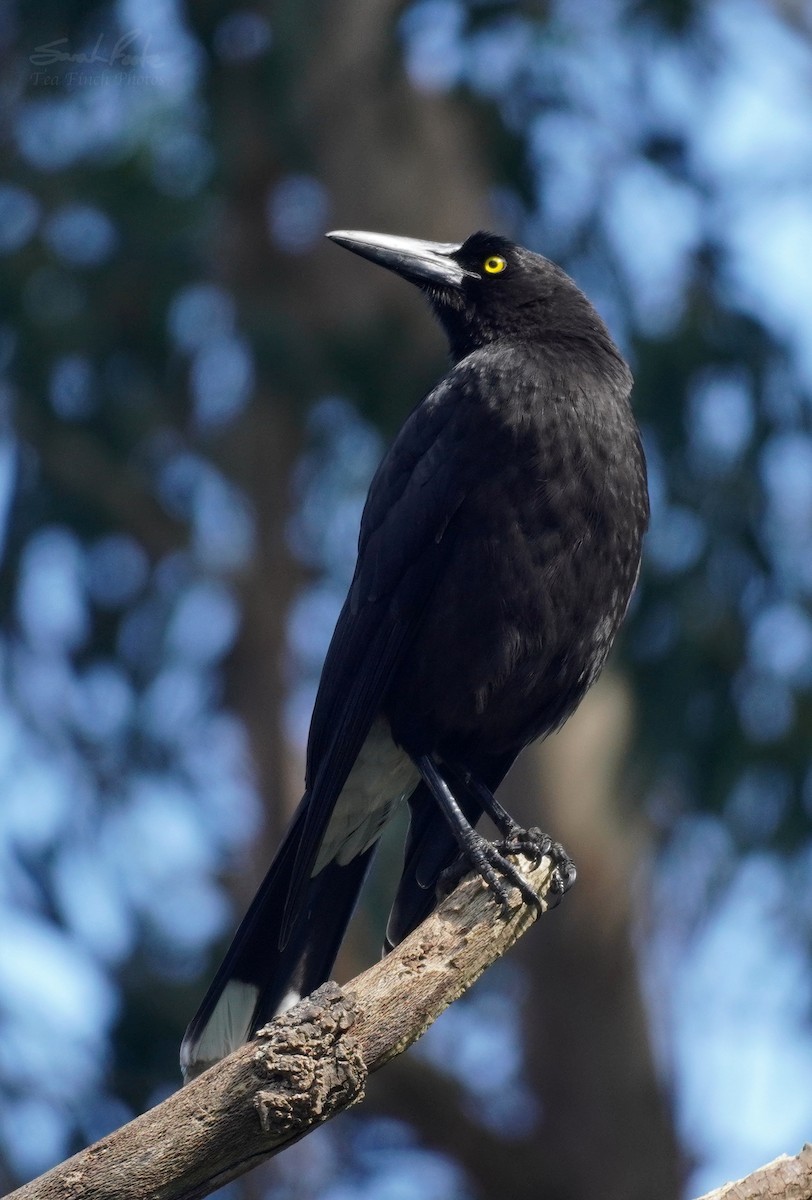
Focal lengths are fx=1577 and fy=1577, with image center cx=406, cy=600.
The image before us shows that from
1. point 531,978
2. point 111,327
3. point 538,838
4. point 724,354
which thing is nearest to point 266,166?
point 111,327

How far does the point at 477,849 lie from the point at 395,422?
5555mm

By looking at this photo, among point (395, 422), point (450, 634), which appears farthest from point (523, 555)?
point (395, 422)

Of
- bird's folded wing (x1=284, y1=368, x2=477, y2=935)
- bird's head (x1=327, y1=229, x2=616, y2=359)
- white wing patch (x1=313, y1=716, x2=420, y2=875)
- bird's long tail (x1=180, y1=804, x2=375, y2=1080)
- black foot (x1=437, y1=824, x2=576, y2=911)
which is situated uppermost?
bird's head (x1=327, y1=229, x2=616, y2=359)

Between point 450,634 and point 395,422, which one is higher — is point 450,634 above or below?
below

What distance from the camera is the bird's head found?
4.65 meters

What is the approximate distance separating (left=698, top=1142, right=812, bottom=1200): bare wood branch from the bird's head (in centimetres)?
240

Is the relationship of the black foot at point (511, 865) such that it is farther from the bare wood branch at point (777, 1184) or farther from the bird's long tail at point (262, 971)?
the bare wood branch at point (777, 1184)

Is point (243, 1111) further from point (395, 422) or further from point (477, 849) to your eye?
point (395, 422)

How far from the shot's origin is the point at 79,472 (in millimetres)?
8922

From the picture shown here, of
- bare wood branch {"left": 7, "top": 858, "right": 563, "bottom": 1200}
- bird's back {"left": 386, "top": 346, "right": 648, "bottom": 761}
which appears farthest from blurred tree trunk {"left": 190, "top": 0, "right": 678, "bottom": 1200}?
bare wood branch {"left": 7, "top": 858, "right": 563, "bottom": 1200}

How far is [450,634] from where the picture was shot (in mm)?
4012

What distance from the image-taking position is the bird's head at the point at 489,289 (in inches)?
183

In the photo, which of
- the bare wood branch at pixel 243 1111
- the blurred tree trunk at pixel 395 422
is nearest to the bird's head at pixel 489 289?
the bare wood branch at pixel 243 1111

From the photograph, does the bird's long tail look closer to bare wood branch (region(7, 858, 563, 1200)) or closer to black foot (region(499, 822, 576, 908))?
black foot (region(499, 822, 576, 908))
